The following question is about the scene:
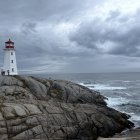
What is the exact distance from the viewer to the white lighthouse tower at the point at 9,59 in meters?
41.3

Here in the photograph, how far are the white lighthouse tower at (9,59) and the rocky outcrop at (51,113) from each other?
10265mm

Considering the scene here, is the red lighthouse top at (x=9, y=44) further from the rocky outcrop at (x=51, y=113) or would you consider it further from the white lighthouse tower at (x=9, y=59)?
the rocky outcrop at (x=51, y=113)

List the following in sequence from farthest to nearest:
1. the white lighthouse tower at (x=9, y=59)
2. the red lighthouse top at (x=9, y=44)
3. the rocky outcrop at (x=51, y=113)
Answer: the red lighthouse top at (x=9, y=44) < the white lighthouse tower at (x=9, y=59) < the rocky outcrop at (x=51, y=113)

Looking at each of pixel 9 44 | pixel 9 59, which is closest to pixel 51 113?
pixel 9 59

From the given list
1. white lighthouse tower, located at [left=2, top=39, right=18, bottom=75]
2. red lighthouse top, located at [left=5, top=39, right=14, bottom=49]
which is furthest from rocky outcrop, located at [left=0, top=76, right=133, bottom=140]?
red lighthouse top, located at [left=5, top=39, right=14, bottom=49]

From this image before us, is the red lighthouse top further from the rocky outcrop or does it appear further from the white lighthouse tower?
the rocky outcrop

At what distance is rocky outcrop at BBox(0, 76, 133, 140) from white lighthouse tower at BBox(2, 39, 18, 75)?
33.7 feet

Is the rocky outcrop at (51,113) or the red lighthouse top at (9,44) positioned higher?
the red lighthouse top at (9,44)

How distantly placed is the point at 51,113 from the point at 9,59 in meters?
18.6

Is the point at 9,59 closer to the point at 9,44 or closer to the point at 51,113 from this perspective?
the point at 9,44

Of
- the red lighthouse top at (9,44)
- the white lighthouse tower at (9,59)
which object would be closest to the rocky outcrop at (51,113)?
the white lighthouse tower at (9,59)

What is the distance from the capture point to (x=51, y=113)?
2566 centimetres

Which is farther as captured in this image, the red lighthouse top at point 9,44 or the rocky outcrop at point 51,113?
the red lighthouse top at point 9,44

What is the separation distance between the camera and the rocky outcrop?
76.3 ft
